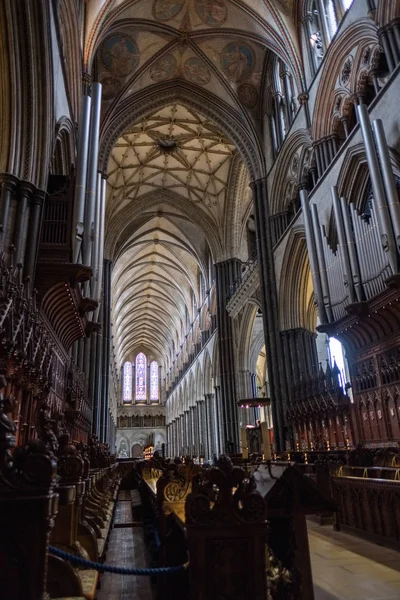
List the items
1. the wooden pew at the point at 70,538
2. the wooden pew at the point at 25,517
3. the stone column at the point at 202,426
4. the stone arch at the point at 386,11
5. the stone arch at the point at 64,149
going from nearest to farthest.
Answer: the wooden pew at the point at 25,517
the wooden pew at the point at 70,538
the stone arch at the point at 386,11
the stone arch at the point at 64,149
the stone column at the point at 202,426

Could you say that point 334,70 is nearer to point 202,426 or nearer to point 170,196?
point 170,196

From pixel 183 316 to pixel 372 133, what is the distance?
27.5m

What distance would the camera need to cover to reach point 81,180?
26.8 ft

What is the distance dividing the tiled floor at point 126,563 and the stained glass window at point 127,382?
41.6 metres

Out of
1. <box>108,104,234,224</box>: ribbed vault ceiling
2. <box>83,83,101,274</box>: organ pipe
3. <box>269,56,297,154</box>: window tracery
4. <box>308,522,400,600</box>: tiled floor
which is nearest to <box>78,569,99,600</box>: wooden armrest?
<box>308,522,400,600</box>: tiled floor

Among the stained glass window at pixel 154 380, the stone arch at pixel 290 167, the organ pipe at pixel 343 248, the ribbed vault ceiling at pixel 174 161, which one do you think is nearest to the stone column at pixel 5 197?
the organ pipe at pixel 343 248

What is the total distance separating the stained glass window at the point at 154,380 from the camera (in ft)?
157

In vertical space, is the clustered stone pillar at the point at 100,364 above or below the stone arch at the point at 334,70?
below

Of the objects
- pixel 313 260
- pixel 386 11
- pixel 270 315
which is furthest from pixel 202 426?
pixel 386 11

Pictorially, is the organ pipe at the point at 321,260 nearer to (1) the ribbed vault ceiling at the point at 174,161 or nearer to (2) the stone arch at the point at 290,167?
(2) the stone arch at the point at 290,167

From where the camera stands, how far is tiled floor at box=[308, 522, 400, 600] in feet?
10.8

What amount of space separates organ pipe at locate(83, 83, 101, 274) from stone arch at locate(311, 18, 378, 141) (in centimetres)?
555

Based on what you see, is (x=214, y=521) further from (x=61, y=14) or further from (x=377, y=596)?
(x=61, y=14)

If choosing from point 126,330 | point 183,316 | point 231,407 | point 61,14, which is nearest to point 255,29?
point 61,14
